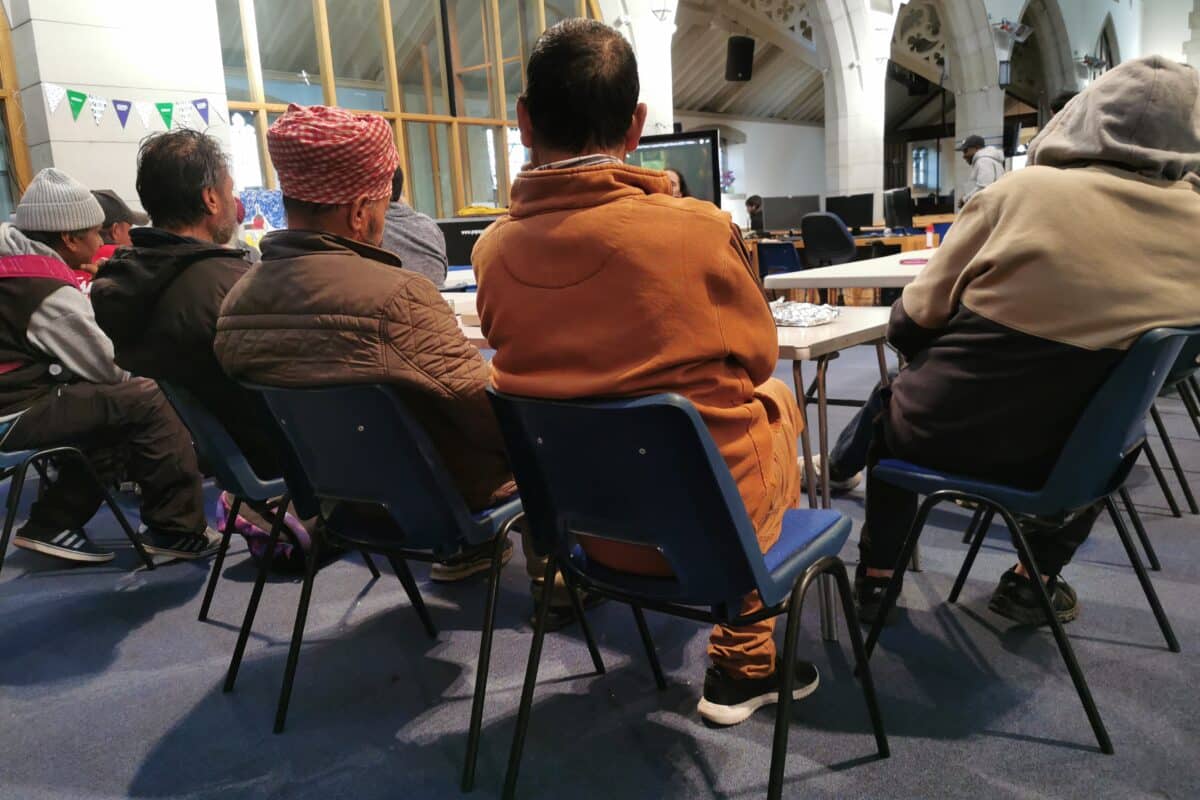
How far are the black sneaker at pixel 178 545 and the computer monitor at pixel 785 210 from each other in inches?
309

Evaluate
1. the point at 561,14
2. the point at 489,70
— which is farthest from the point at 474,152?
the point at 561,14

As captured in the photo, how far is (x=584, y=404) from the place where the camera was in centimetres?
107

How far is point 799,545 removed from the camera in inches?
51.5

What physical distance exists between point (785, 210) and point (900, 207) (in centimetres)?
165

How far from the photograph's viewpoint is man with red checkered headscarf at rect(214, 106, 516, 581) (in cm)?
141

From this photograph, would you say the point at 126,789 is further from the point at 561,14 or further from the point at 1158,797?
the point at 561,14

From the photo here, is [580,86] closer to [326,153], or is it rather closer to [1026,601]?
[326,153]

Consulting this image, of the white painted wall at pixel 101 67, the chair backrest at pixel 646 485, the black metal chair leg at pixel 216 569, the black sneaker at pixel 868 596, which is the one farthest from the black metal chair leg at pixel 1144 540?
the white painted wall at pixel 101 67

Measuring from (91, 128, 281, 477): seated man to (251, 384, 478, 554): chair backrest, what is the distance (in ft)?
1.95

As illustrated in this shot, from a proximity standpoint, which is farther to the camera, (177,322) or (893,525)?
(177,322)

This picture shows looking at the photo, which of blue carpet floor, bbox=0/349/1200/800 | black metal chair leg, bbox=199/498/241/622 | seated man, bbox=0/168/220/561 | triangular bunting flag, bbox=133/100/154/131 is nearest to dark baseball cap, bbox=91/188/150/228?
seated man, bbox=0/168/220/561

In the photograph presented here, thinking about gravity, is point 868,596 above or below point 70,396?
below

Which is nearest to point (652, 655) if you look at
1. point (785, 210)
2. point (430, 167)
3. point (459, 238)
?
point (459, 238)

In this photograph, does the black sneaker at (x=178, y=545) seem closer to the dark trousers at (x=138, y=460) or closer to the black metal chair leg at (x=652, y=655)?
the dark trousers at (x=138, y=460)
